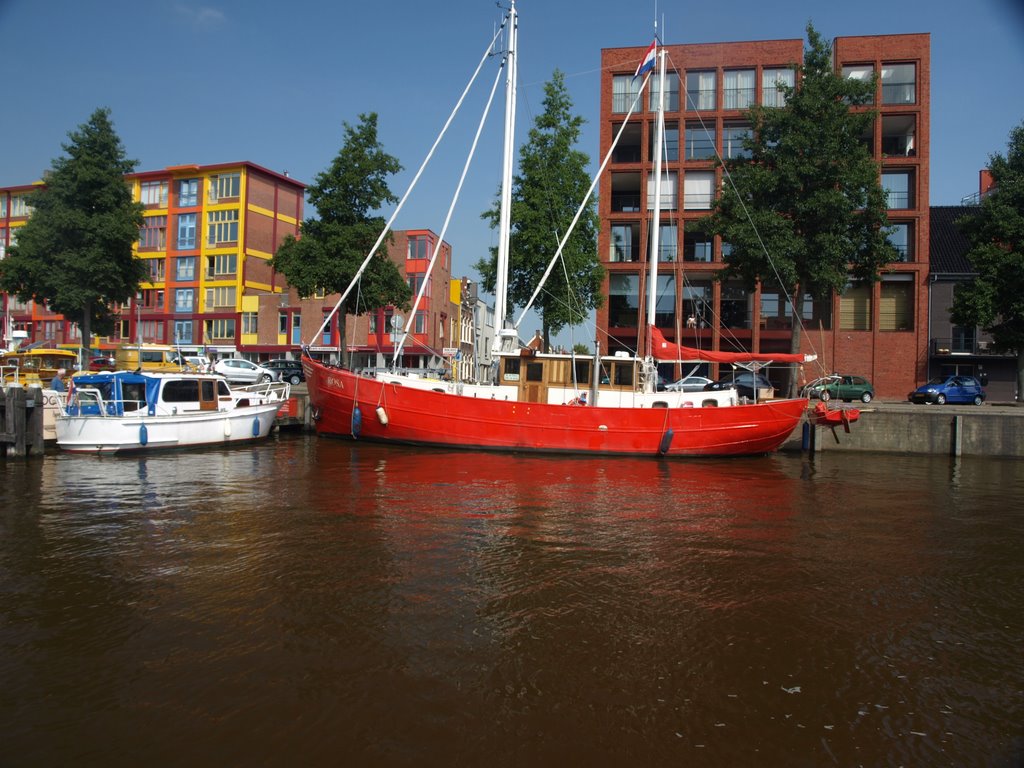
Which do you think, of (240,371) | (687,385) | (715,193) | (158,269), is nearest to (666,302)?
(715,193)

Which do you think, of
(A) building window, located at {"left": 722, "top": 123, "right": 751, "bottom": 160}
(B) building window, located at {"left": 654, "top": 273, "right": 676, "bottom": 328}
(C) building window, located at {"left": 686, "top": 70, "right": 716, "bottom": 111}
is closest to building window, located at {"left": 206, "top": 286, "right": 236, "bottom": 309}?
(B) building window, located at {"left": 654, "top": 273, "right": 676, "bottom": 328}

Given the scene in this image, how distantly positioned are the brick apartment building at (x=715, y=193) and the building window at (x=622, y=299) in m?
0.06

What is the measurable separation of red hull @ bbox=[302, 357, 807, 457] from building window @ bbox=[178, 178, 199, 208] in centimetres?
4425

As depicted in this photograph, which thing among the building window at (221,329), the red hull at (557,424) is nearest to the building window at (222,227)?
the building window at (221,329)

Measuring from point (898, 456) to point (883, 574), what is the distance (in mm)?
16376

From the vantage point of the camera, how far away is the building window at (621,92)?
138 ft

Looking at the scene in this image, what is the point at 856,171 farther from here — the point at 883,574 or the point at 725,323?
the point at 883,574

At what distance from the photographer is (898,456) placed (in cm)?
2361

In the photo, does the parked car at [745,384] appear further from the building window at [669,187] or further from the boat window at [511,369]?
the building window at [669,187]

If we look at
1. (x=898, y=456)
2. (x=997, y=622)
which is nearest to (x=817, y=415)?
(x=898, y=456)

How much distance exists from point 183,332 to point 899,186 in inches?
2072

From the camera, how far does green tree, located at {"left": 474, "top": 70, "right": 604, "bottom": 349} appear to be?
27812 millimetres

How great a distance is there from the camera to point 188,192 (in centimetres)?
5850

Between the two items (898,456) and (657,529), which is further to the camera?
(898,456)
